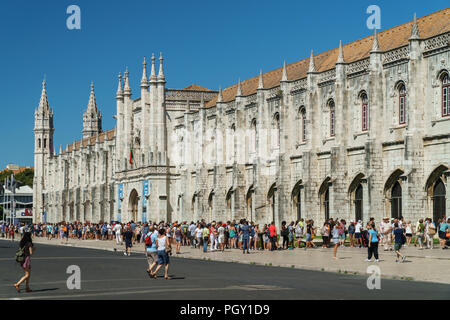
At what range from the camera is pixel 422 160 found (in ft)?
128

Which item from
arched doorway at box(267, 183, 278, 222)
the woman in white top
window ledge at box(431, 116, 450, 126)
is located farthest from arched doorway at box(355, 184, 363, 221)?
arched doorway at box(267, 183, 278, 222)

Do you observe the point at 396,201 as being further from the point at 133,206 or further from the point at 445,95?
the point at 133,206

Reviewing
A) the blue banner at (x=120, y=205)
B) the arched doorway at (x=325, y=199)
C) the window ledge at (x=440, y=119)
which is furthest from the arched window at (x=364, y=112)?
the blue banner at (x=120, y=205)

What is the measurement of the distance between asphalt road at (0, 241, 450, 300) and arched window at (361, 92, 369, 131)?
17.6 meters

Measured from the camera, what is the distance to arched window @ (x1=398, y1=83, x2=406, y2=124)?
41.2m

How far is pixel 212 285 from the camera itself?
68.7 ft

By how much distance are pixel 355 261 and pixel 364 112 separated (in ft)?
51.7

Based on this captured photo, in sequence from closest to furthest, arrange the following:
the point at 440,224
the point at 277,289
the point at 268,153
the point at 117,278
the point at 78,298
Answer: the point at 78,298 → the point at 277,289 → the point at 117,278 → the point at 440,224 → the point at 268,153

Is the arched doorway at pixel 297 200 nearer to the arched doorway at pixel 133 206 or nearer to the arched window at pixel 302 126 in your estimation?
the arched window at pixel 302 126

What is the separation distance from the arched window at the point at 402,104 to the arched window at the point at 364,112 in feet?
9.40

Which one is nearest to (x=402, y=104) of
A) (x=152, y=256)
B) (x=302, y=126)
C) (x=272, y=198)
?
(x=302, y=126)

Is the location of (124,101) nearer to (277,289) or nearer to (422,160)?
(422,160)
